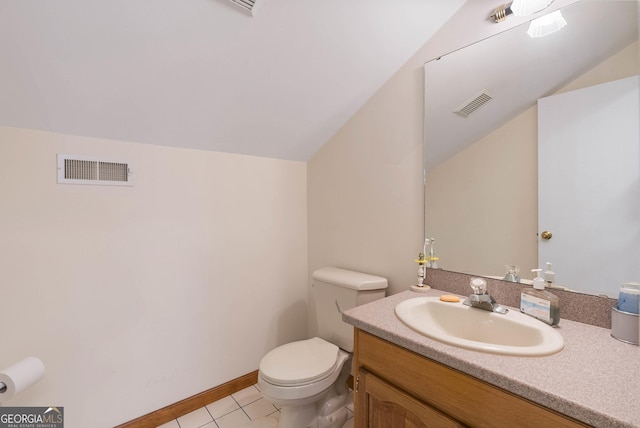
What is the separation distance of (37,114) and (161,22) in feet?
2.22

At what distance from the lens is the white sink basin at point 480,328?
767mm

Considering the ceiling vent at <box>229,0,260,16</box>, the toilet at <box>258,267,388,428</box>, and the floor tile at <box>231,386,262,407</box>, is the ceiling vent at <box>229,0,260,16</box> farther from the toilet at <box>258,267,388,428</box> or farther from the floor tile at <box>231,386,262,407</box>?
the floor tile at <box>231,386,262,407</box>

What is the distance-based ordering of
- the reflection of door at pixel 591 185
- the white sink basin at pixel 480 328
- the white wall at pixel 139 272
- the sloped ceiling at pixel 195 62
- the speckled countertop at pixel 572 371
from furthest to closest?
the white wall at pixel 139 272, the sloped ceiling at pixel 195 62, the reflection of door at pixel 591 185, the white sink basin at pixel 480 328, the speckled countertop at pixel 572 371

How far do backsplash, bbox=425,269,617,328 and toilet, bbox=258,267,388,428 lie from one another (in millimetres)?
387

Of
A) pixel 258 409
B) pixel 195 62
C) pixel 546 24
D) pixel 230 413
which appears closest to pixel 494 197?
pixel 546 24

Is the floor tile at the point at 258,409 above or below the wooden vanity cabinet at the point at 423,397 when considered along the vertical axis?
below

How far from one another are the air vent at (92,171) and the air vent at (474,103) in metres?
1.72

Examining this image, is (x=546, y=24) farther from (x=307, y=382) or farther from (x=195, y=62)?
(x=307, y=382)

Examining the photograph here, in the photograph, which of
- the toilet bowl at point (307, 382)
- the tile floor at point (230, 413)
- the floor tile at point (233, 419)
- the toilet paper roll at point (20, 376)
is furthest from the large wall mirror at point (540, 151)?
the toilet paper roll at point (20, 376)

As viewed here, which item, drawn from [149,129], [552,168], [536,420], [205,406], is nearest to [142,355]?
[205,406]

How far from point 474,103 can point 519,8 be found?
376mm

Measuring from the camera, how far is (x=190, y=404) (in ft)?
5.39

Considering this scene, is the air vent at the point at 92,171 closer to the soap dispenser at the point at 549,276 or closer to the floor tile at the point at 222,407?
the floor tile at the point at 222,407

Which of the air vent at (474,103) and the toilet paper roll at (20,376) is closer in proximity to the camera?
the toilet paper roll at (20,376)
